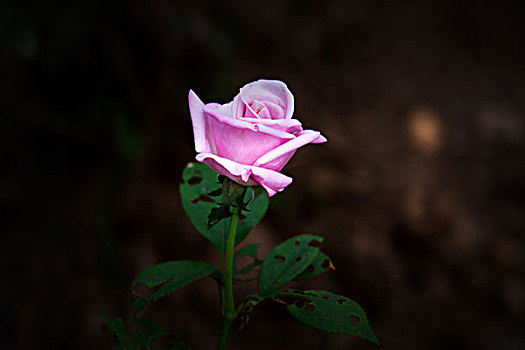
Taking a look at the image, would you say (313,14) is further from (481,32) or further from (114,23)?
(114,23)

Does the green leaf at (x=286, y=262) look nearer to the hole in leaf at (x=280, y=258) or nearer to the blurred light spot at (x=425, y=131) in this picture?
the hole in leaf at (x=280, y=258)

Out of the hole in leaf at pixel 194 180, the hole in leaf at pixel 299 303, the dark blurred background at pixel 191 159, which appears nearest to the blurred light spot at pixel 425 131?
the dark blurred background at pixel 191 159

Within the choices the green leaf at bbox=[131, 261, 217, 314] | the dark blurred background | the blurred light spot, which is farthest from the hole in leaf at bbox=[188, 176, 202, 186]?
the blurred light spot

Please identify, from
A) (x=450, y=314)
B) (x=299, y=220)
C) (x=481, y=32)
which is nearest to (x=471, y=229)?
(x=450, y=314)

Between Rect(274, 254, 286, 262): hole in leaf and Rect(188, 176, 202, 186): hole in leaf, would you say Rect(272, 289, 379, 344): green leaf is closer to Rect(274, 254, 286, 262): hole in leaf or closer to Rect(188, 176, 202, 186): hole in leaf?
Rect(274, 254, 286, 262): hole in leaf

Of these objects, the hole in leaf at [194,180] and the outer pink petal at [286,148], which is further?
the hole in leaf at [194,180]
